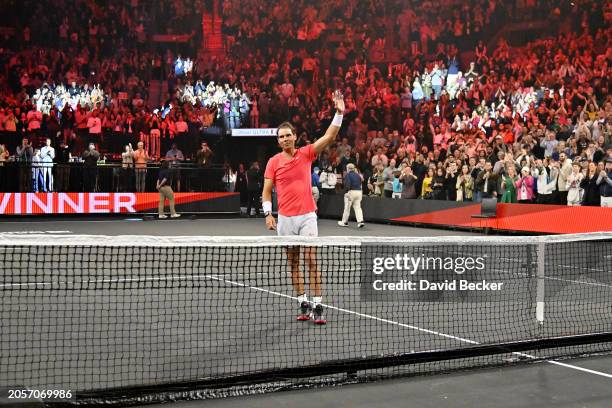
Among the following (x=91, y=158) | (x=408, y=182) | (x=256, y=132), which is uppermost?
(x=256, y=132)

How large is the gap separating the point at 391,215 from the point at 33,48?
19.1 meters

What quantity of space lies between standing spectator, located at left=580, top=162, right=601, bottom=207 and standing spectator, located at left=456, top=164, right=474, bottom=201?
3.83 metres

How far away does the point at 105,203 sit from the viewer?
26531mm

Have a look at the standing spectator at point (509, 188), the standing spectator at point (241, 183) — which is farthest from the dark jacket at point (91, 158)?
the standing spectator at point (509, 188)

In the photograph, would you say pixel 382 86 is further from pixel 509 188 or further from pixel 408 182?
pixel 509 188

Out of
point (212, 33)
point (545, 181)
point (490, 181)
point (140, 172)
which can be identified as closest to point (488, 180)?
point (490, 181)

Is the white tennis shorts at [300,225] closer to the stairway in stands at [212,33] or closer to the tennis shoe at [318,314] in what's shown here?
the tennis shoe at [318,314]

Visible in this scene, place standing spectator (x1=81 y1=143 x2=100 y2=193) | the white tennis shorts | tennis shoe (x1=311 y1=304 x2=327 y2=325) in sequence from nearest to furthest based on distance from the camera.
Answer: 1. tennis shoe (x1=311 y1=304 x2=327 y2=325)
2. the white tennis shorts
3. standing spectator (x1=81 y1=143 x2=100 y2=193)

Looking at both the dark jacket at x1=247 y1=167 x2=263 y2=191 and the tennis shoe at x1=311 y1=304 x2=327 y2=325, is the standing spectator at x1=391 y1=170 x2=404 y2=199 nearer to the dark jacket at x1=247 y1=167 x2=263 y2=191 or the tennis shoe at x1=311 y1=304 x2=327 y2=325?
the dark jacket at x1=247 y1=167 x2=263 y2=191

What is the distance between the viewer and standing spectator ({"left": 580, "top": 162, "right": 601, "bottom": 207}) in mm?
18859

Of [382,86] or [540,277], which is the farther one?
[382,86]

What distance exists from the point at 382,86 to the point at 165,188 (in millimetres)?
11916

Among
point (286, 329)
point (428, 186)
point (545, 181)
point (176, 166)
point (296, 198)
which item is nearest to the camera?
point (286, 329)

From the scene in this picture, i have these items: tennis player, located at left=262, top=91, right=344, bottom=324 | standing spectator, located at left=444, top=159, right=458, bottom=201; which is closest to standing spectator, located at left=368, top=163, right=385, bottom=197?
standing spectator, located at left=444, top=159, right=458, bottom=201
